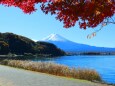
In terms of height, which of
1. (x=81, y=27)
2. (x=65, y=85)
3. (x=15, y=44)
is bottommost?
(x=65, y=85)

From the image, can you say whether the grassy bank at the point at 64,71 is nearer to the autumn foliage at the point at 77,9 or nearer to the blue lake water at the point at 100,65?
the blue lake water at the point at 100,65

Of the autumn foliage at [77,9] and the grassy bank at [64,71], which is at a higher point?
Result: the autumn foliage at [77,9]

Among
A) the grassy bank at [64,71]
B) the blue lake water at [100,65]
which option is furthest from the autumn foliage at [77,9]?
the blue lake water at [100,65]

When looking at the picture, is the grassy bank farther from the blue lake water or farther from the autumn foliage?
the autumn foliage

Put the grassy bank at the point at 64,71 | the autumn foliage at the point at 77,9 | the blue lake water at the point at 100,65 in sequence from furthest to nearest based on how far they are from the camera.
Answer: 1. the blue lake water at the point at 100,65
2. the grassy bank at the point at 64,71
3. the autumn foliage at the point at 77,9

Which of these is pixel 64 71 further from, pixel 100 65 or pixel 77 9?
pixel 100 65

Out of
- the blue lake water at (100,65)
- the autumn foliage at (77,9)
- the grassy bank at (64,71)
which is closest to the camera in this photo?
A: the autumn foliage at (77,9)

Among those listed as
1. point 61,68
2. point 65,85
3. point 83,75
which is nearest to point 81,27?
point 65,85

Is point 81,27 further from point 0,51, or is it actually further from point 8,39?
point 8,39

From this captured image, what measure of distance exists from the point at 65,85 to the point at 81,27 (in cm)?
891

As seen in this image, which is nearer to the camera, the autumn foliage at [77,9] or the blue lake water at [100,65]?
the autumn foliage at [77,9]

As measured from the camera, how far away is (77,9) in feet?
38.6

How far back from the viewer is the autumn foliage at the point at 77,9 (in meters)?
11.8

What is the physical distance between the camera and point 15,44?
6688 inches
